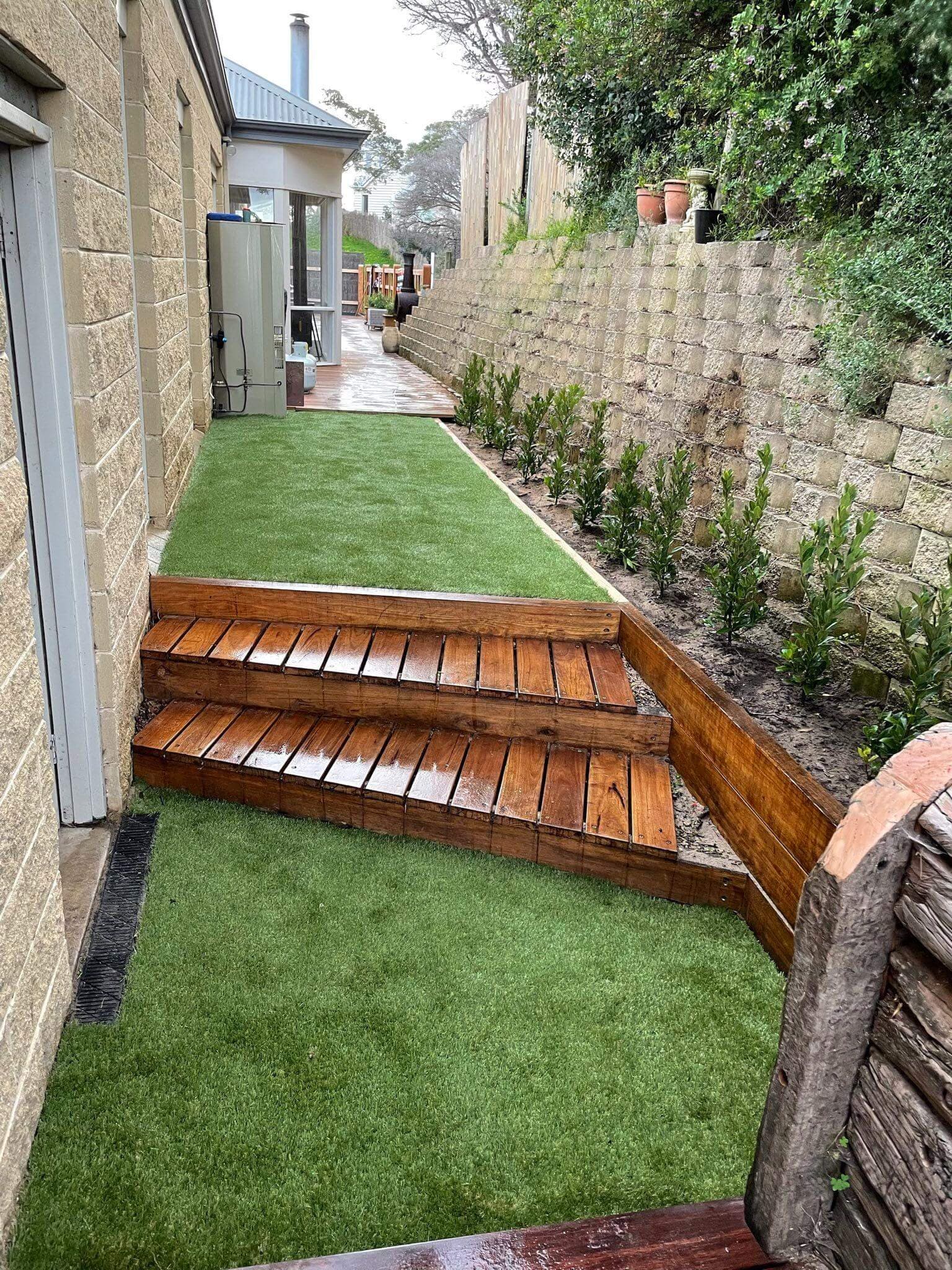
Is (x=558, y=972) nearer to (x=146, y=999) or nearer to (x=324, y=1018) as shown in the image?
(x=324, y=1018)

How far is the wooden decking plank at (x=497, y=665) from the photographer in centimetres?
319

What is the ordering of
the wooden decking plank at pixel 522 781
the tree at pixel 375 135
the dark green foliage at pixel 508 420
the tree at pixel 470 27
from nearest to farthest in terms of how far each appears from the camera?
the wooden decking plank at pixel 522 781 < the dark green foliage at pixel 508 420 < the tree at pixel 470 27 < the tree at pixel 375 135

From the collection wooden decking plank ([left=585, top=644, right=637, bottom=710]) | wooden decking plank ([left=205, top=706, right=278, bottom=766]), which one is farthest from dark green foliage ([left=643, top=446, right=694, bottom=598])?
wooden decking plank ([left=205, top=706, right=278, bottom=766])

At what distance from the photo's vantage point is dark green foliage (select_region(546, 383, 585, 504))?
5.50 m

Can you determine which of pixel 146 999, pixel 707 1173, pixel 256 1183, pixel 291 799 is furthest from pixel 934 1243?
pixel 291 799

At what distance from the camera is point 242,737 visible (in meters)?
3.18

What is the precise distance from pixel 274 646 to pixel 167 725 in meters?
0.49

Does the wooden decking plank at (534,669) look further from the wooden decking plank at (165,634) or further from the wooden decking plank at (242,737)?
the wooden decking plank at (165,634)

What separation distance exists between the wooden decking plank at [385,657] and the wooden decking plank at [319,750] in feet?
0.68

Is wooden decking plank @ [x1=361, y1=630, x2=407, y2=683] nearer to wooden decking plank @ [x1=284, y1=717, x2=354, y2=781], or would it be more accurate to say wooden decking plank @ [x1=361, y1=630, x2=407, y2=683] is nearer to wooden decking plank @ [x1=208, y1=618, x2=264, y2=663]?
wooden decking plank @ [x1=284, y1=717, x2=354, y2=781]

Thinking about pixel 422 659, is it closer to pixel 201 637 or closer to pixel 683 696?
pixel 201 637

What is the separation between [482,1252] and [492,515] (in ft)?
13.3

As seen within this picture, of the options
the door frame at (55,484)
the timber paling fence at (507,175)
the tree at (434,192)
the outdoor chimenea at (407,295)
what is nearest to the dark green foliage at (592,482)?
the door frame at (55,484)

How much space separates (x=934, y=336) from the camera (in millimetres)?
2865
